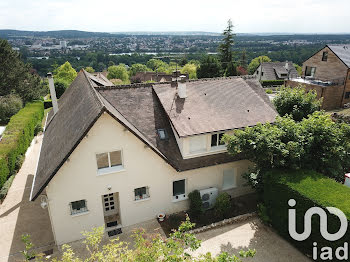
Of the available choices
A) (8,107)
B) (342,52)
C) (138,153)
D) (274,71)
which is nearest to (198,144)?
(138,153)

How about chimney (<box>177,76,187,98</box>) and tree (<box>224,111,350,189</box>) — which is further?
chimney (<box>177,76,187,98</box>)

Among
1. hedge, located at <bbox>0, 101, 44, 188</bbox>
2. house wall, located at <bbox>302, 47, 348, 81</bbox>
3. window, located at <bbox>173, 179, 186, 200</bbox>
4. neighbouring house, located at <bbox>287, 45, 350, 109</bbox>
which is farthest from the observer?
house wall, located at <bbox>302, 47, 348, 81</bbox>

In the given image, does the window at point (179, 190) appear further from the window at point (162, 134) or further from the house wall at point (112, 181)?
the window at point (162, 134)

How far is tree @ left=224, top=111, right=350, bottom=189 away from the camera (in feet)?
59.8

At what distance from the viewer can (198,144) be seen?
70.6 feet

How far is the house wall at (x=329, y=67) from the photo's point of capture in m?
51.3

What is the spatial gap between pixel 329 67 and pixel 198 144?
149 ft

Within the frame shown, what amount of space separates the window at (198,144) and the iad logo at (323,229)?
7.43 meters

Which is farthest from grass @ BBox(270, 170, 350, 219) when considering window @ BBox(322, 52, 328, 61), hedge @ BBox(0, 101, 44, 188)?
window @ BBox(322, 52, 328, 61)

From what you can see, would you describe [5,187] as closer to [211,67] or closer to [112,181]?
[112,181]

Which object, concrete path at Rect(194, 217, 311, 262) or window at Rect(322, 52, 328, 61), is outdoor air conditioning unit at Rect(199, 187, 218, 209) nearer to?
concrete path at Rect(194, 217, 311, 262)

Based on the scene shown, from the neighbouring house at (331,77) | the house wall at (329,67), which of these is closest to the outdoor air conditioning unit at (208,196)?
the neighbouring house at (331,77)

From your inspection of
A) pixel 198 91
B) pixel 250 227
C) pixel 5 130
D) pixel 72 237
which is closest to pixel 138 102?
pixel 198 91

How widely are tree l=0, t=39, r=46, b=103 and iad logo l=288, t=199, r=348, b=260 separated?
50611mm
